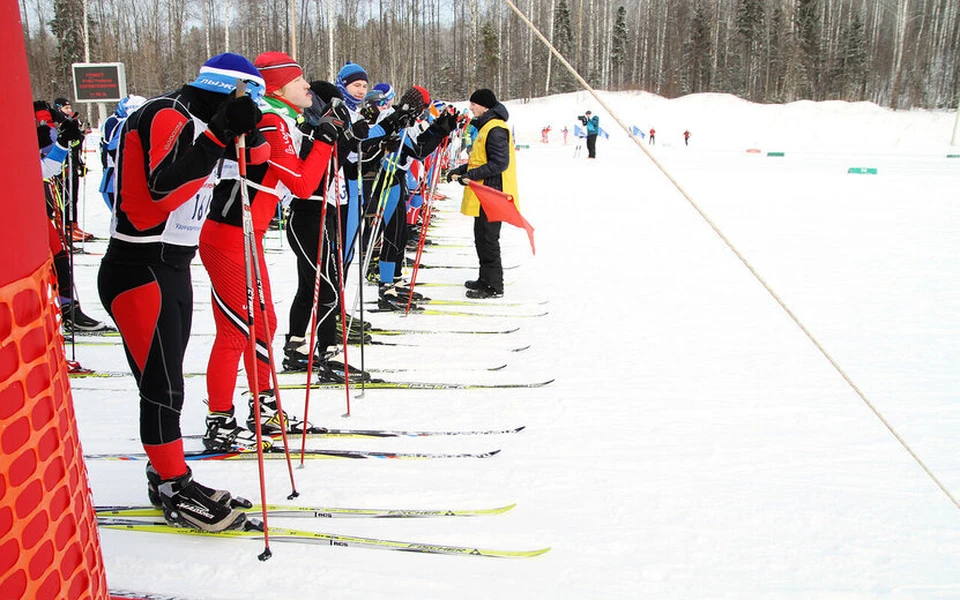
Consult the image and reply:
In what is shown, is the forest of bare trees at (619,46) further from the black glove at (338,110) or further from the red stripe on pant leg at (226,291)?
the red stripe on pant leg at (226,291)

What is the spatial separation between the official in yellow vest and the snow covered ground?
1.09 ft

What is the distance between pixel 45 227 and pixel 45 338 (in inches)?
7.3

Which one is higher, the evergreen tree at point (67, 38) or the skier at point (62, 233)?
the evergreen tree at point (67, 38)

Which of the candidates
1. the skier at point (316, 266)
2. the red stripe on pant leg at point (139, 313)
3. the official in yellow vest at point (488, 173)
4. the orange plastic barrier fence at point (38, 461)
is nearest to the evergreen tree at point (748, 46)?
the official in yellow vest at point (488, 173)

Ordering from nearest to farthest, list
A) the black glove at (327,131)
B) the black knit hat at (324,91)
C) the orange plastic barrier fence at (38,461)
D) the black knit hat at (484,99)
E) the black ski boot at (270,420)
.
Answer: the orange plastic barrier fence at (38,461) < the black glove at (327,131) < the black ski boot at (270,420) < the black knit hat at (324,91) < the black knit hat at (484,99)

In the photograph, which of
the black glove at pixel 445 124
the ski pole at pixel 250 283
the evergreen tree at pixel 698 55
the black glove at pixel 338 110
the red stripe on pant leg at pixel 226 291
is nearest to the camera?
the ski pole at pixel 250 283

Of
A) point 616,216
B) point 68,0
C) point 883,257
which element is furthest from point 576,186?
point 68,0

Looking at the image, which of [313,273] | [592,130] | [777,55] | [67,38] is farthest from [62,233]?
[777,55]

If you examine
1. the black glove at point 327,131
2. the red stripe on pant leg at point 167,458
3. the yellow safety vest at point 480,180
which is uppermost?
the black glove at point 327,131

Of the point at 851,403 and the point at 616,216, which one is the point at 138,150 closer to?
the point at 851,403

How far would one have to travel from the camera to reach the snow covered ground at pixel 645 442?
2186 millimetres

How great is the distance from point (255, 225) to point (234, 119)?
41.5 inches

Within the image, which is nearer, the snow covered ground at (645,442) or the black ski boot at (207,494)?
the snow covered ground at (645,442)

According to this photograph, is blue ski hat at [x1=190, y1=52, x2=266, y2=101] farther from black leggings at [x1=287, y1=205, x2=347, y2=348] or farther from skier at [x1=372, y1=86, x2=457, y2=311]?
skier at [x1=372, y1=86, x2=457, y2=311]
